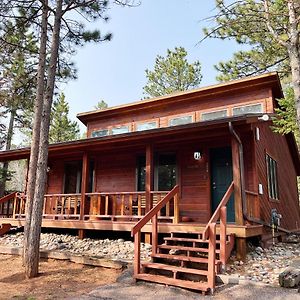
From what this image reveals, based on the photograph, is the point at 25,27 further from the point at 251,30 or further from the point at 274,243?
the point at 274,243

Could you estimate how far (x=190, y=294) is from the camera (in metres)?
4.97

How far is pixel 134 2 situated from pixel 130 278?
7.26m

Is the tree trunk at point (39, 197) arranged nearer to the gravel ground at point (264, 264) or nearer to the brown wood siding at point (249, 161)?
the gravel ground at point (264, 264)

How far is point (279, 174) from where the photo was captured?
435 inches

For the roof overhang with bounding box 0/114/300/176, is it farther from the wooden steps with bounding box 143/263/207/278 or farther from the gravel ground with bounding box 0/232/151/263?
the wooden steps with bounding box 143/263/207/278

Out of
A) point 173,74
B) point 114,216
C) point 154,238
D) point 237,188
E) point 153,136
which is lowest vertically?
point 154,238

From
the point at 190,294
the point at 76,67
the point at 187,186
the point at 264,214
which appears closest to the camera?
the point at 190,294

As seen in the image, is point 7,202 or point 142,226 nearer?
point 142,226

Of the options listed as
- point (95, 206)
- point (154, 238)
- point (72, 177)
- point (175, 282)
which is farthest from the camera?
point (72, 177)

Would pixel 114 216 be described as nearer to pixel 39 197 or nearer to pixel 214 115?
pixel 39 197

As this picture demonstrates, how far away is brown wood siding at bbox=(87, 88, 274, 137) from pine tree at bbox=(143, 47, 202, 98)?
12.2 meters

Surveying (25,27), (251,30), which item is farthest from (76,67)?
(251,30)

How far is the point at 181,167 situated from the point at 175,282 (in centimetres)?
439

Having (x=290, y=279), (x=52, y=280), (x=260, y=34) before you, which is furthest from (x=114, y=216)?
(x=260, y=34)
